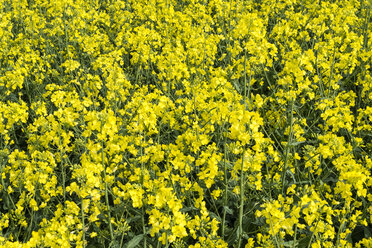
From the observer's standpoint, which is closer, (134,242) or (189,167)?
(134,242)

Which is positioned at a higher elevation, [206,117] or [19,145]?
[206,117]

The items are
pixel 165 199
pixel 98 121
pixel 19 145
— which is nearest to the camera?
pixel 165 199

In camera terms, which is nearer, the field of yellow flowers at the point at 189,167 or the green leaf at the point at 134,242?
the field of yellow flowers at the point at 189,167

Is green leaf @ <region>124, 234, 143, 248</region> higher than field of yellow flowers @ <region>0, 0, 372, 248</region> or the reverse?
the reverse

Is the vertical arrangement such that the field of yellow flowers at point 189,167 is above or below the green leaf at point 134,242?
above

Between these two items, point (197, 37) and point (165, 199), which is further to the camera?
point (197, 37)

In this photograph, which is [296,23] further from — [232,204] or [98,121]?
[98,121]

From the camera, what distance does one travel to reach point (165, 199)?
2.48m

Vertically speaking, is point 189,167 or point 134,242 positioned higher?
point 189,167

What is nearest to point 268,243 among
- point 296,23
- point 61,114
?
point 61,114

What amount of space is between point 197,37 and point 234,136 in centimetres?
343

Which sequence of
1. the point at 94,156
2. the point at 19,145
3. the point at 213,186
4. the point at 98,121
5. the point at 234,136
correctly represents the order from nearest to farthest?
the point at 234,136 → the point at 98,121 → the point at 94,156 → the point at 213,186 → the point at 19,145

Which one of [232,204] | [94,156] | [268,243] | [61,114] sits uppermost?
[61,114]

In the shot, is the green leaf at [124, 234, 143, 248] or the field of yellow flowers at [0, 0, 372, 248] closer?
the field of yellow flowers at [0, 0, 372, 248]
